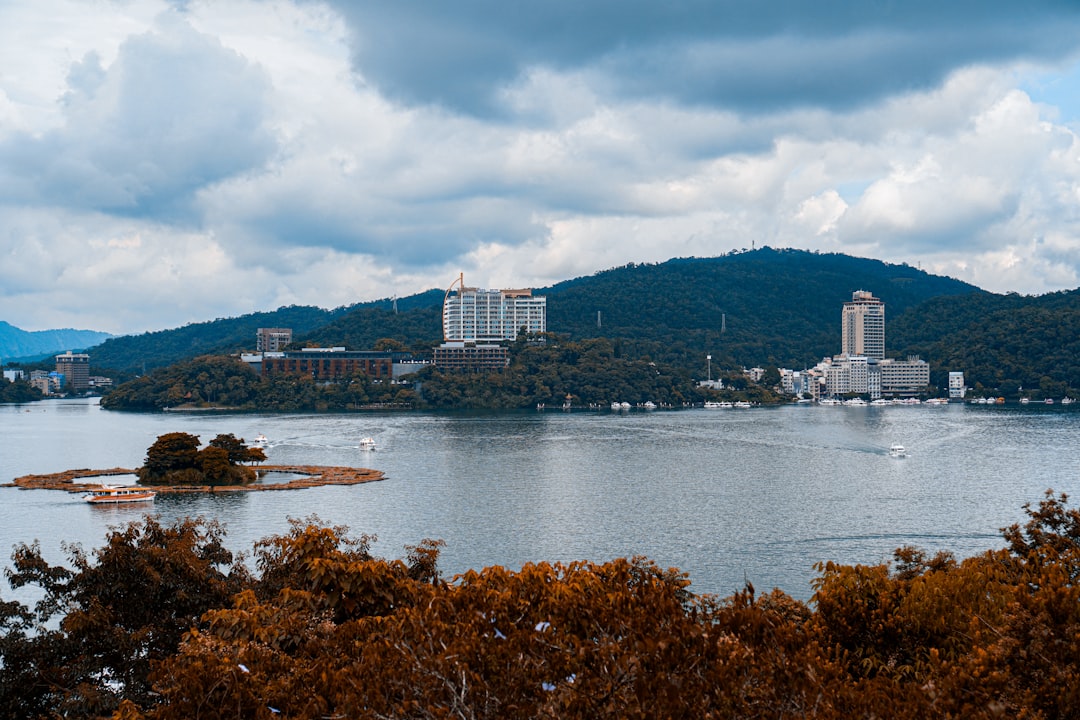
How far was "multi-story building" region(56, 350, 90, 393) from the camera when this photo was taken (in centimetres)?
14462

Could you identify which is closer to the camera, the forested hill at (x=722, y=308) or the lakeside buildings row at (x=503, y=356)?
the lakeside buildings row at (x=503, y=356)

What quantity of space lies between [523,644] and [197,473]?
129 feet

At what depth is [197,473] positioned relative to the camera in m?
43.2

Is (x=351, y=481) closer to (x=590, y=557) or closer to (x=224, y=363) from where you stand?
(x=590, y=557)

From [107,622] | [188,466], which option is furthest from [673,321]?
[107,622]

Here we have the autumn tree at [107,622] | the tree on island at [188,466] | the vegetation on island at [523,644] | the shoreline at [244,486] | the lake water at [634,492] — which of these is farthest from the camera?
the tree on island at [188,466]

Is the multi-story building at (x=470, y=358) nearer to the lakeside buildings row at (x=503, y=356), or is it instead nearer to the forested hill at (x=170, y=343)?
the lakeside buildings row at (x=503, y=356)

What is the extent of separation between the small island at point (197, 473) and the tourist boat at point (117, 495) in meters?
1.91

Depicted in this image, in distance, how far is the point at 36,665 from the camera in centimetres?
1097

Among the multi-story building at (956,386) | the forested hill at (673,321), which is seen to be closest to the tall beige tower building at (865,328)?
the forested hill at (673,321)

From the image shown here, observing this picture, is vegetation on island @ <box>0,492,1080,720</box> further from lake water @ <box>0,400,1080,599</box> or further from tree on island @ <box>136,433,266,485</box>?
tree on island @ <box>136,433,266,485</box>

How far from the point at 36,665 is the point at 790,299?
175m

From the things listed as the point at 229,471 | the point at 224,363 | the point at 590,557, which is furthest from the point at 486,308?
the point at 590,557

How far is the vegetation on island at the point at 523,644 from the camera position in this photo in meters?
6.15
